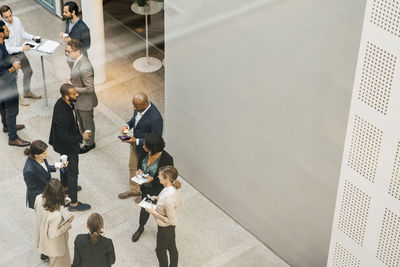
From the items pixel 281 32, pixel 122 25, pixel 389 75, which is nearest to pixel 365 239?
pixel 389 75

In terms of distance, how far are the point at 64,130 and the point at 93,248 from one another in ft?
5.89

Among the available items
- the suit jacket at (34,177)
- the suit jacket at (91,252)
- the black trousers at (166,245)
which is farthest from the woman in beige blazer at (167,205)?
the suit jacket at (34,177)

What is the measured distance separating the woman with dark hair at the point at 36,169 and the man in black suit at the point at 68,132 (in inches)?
22.4

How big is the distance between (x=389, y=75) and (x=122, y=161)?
5038 mm

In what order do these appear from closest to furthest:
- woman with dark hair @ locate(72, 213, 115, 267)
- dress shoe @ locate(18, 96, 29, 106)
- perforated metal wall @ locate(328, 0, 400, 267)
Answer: perforated metal wall @ locate(328, 0, 400, 267)
woman with dark hair @ locate(72, 213, 115, 267)
dress shoe @ locate(18, 96, 29, 106)

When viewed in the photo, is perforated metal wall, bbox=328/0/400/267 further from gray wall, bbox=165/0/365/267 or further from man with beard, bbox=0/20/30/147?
man with beard, bbox=0/20/30/147

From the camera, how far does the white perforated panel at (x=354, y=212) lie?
5461 millimetres

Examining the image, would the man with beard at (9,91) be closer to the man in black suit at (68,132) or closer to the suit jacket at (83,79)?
the suit jacket at (83,79)

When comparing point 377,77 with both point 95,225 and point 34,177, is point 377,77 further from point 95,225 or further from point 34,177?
point 34,177

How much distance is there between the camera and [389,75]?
185 inches

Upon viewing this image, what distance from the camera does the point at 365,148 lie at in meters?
5.21

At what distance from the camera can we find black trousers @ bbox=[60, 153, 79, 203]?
7.77 meters

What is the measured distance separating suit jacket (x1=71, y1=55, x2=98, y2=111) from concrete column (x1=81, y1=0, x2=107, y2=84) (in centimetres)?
194

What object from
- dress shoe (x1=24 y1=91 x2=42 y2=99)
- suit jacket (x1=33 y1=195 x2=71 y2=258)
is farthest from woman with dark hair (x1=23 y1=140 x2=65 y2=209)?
dress shoe (x1=24 y1=91 x2=42 y2=99)
